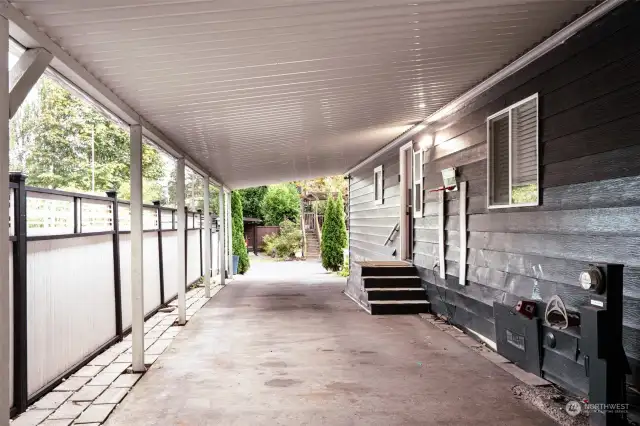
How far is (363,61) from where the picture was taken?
382 cm

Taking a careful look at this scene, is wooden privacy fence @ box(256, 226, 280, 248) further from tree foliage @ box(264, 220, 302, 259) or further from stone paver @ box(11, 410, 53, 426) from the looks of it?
stone paver @ box(11, 410, 53, 426)

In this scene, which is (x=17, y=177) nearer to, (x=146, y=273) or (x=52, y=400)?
(x=52, y=400)

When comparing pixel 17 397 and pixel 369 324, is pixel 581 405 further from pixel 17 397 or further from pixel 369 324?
pixel 17 397

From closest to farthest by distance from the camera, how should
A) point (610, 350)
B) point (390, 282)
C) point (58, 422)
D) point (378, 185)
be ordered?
point (610, 350) → point (58, 422) → point (390, 282) → point (378, 185)

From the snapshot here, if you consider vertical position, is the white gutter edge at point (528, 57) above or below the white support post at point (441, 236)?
above

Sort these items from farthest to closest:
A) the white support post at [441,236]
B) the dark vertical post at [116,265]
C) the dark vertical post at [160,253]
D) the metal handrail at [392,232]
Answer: the metal handrail at [392,232]
the dark vertical post at [160,253]
the white support post at [441,236]
the dark vertical post at [116,265]

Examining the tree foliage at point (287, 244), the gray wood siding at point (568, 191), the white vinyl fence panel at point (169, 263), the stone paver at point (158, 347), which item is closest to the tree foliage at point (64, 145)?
the tree foliage at point (287, 244)

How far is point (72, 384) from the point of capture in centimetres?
409

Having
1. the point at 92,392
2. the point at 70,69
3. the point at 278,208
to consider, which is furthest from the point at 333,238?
the point at 70,69

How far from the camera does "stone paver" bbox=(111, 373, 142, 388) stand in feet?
13.4

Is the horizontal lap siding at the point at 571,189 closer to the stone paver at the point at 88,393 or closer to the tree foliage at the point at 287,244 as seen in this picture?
the stone paver at the point at 88,393

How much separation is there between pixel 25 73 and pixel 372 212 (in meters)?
9.10

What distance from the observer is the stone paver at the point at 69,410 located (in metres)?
3.39

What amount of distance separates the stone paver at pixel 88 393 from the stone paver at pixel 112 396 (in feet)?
0.16
